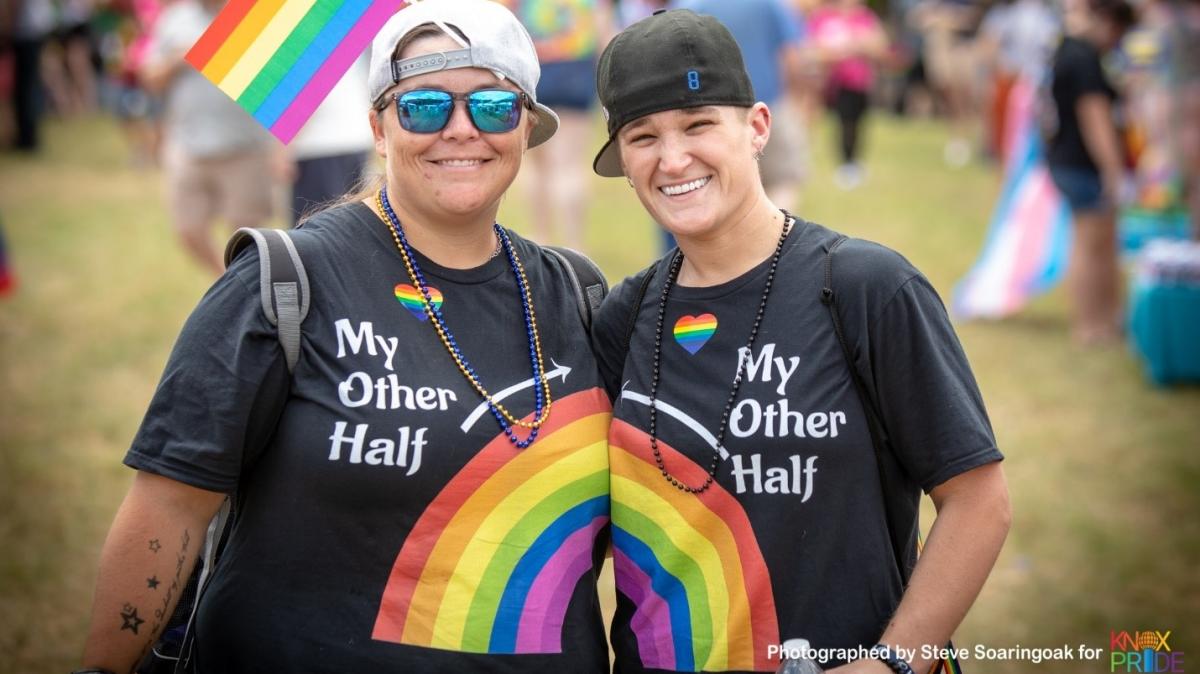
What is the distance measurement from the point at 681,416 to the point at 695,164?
1.69ft

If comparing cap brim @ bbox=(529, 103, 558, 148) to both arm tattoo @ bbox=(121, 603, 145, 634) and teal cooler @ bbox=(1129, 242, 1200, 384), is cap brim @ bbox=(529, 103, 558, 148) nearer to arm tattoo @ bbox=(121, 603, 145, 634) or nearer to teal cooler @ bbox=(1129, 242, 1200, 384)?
arm tattoo @ bbox=(121, 603, 145, 634)

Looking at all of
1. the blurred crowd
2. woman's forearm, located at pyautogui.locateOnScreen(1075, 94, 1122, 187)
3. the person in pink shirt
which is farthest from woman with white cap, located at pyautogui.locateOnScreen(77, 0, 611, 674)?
the person in pink shirt

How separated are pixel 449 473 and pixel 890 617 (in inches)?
36.3

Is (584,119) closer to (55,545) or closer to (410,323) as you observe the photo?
(55,545)

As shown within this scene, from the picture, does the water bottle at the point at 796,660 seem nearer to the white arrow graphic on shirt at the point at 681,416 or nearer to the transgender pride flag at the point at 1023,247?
the white arrow graphic on shirt at the point at 681,416

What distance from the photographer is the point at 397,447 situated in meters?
2.39

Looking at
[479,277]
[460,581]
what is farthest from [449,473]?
[479,277]

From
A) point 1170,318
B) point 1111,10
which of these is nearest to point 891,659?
point 1170,318

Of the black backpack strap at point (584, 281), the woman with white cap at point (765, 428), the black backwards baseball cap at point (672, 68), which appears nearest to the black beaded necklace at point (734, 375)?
the woman with white cap at point (765, 428)

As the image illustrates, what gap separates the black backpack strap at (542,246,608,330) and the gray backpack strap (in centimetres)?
65

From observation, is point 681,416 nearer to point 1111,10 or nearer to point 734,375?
point 734,375

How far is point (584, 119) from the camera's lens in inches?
336

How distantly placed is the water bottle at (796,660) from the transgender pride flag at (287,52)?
5.31 ft

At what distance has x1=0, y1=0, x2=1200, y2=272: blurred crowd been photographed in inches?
281
